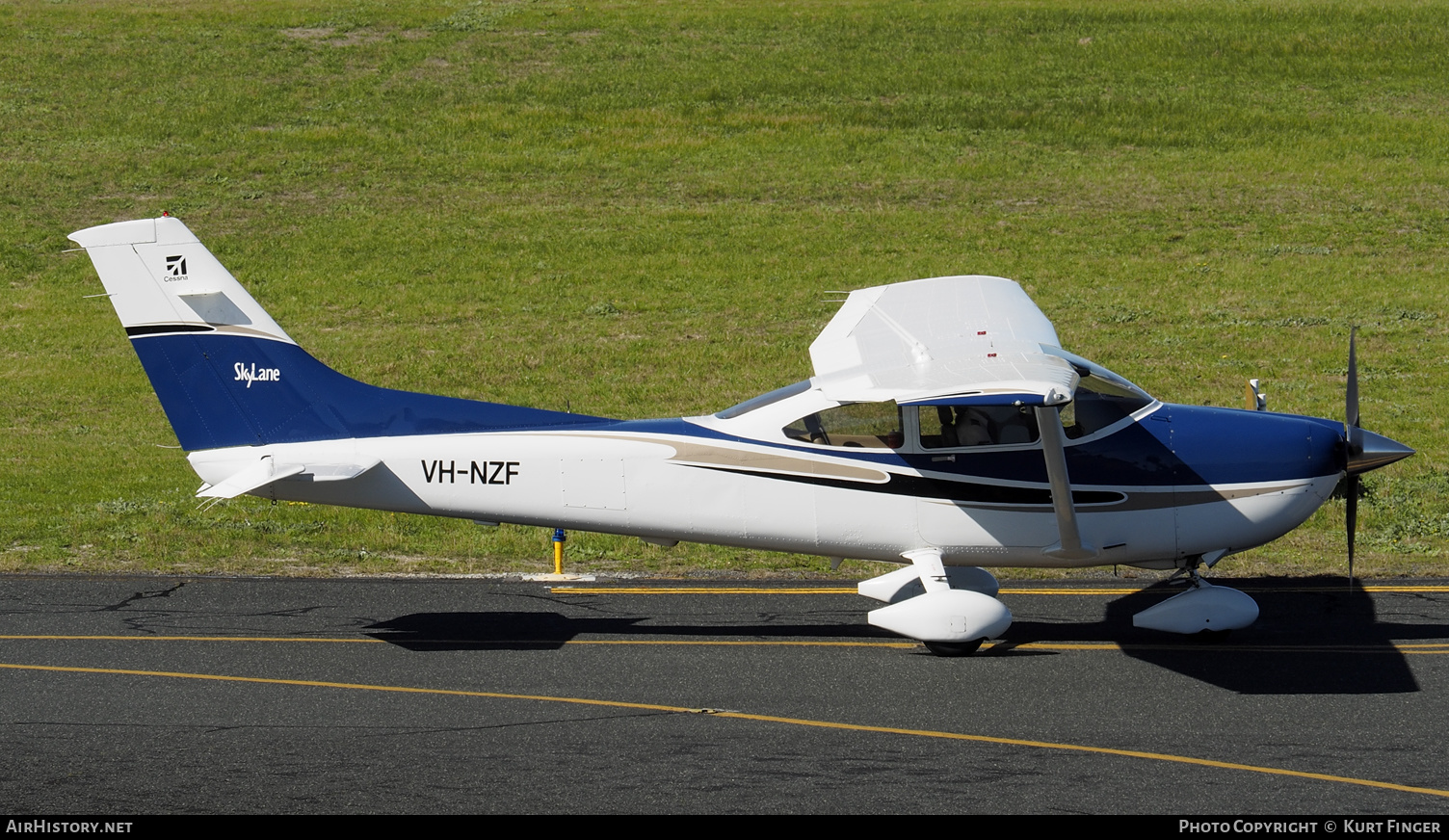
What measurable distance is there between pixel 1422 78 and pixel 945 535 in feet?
109

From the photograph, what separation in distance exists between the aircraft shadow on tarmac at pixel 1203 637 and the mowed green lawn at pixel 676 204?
1.59 meters

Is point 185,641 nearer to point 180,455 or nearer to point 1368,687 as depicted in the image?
point 180,455

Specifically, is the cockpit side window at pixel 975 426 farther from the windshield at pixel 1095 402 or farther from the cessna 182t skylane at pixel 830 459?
the windshield at pixel 1095 402

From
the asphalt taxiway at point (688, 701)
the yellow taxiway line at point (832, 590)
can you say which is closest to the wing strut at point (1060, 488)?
the asphalt taxiway at point (688, 701)

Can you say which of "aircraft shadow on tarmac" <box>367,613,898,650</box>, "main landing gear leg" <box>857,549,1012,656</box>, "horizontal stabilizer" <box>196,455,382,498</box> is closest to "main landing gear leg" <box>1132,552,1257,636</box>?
"main landing gear leg" <box>857,549,1012,656</box>

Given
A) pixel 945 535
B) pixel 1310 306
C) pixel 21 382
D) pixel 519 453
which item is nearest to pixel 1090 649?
pixel 945 535

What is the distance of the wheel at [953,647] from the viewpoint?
1095 cm

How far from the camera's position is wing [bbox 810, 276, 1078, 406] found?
9.48 m

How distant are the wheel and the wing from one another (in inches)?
78.0

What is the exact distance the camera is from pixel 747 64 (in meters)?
39.7

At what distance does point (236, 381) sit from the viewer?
11.5 meters

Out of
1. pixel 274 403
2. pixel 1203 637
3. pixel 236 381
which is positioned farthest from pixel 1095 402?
pixel 236 381

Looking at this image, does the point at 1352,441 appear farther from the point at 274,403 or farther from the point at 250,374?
the point at 250,374
